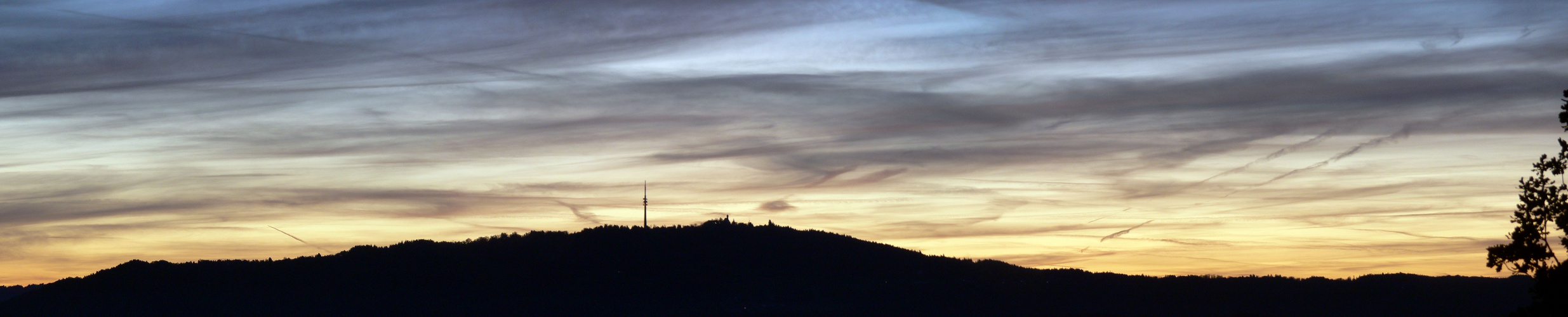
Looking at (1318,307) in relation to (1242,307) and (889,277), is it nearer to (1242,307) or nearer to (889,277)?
(1242,307)

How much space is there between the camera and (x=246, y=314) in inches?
7244

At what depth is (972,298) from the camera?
7219 inches

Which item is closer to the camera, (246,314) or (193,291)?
(246,314)

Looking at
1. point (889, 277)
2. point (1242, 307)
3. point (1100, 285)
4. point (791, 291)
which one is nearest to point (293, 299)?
point (791, 291)

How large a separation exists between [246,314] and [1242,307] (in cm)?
14352

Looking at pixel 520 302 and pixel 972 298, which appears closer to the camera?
pixel 972 298

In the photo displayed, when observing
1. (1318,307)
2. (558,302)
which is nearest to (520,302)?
(558,302)

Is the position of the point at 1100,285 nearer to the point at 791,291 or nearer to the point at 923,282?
the point at 923,282

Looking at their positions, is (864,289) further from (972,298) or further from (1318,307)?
(1318,307)

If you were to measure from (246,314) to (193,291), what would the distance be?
2035 cm

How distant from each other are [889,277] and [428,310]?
228 feet

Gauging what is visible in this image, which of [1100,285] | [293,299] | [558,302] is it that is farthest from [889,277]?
[293,299]

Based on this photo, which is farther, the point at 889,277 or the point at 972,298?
the point at 889,277

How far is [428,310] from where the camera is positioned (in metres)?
193
